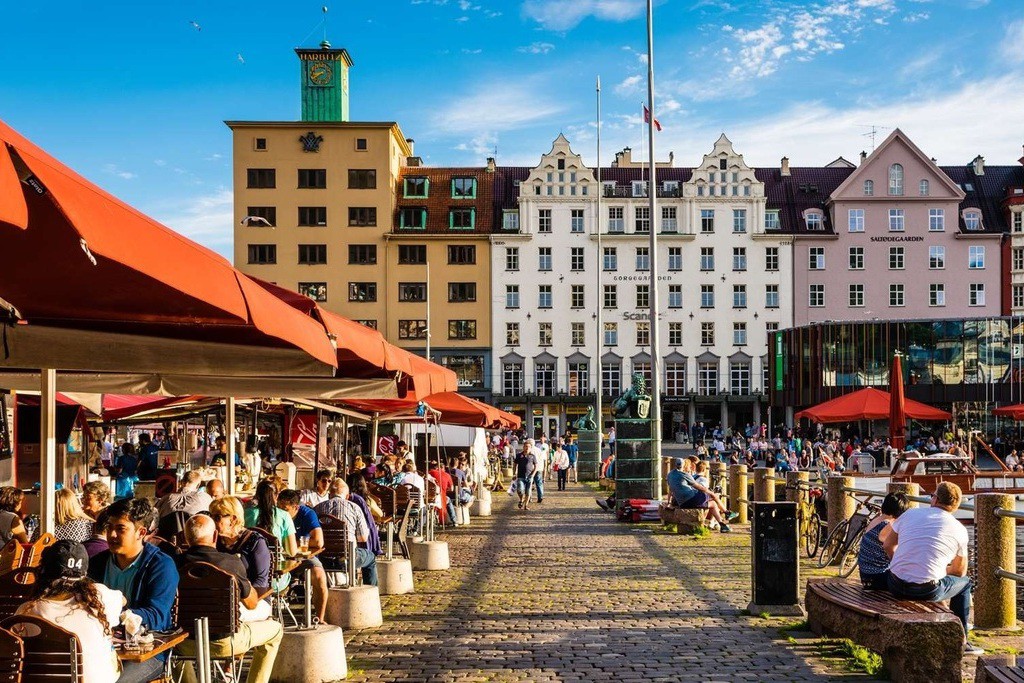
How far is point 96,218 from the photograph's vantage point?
376cm

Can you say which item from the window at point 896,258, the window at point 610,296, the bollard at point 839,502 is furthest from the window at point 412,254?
the bollard at point 839,502

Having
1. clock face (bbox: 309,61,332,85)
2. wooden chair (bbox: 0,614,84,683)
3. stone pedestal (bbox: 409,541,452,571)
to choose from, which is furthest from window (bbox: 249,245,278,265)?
wooden chair (bbox: 0,614,84,683)

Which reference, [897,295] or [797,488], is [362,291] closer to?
[897,295]

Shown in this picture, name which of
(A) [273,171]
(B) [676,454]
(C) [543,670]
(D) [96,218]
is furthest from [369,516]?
(A) [273,171]

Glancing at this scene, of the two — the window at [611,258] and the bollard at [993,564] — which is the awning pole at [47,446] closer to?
the bollard at [993,564]

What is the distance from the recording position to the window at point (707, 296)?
7738 cm

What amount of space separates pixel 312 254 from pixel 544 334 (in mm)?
15795

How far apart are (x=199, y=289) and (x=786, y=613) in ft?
27.7

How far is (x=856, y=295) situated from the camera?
78.1 metres

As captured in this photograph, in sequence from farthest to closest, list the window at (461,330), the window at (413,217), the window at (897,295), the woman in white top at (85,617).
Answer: the window at (897,295), the window at (461,330), the window at (413,217), the woman in white top at (85,617)

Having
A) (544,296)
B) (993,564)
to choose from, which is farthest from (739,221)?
(993,564)

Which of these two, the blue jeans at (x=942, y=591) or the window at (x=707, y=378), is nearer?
the blue jeans at (x=942, y=591)

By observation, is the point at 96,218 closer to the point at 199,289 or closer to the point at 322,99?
the point at 199,289

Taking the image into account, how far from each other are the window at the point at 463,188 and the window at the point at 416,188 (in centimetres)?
184
